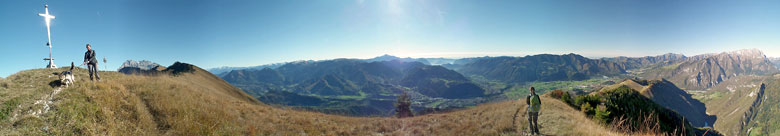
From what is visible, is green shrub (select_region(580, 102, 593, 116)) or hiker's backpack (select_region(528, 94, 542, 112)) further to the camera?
green shrub (select_region(580, 102, 593, 116))

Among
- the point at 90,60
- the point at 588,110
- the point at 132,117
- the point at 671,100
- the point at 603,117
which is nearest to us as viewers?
the point at 132,117

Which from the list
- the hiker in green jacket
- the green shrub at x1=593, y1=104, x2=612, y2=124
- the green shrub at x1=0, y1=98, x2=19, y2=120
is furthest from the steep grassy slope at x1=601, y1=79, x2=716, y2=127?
the green shrub at x1=0, y1=98, x2=19, y2=120

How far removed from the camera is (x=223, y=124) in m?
11.1

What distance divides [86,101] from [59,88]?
287 cm

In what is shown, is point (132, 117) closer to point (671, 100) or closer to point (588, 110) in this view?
point (588, 110)

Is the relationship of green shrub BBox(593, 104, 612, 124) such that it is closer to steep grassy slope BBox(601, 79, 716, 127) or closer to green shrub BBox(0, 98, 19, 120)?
green shrub BBox(0, 98, 19, 120)

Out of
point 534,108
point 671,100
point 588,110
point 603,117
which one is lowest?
point 671,100

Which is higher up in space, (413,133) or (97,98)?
(97,98)

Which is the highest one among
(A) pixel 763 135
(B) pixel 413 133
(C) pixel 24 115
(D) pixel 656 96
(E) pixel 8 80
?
(E) pixel 8 80

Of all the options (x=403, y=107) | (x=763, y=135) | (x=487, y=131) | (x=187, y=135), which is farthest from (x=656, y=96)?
(x=187, y=135)

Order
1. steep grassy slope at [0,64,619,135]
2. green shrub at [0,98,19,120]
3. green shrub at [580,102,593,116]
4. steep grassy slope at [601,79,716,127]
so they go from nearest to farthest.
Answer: green shrub at [0,98,19,120] → steep grassy slope at [0,64,619,135] → green shrub at [580,102,593,116] → steep grassy slope at [601,79,716,127]

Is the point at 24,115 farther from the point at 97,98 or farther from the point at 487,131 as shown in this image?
the point at 487,131

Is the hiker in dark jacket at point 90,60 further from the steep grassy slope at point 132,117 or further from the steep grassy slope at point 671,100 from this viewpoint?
the steep grassy slope at point 671,100

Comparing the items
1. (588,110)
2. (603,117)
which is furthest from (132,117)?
(588,110)
